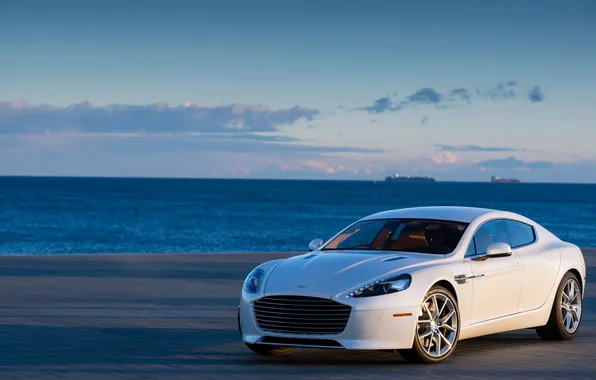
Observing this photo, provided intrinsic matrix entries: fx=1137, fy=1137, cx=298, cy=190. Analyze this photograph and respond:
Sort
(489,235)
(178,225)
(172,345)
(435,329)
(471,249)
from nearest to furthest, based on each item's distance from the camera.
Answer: (435,329) < (471,249) < (172,345) < (489,235) < (178,225)

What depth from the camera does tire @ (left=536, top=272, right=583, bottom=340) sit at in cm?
1180

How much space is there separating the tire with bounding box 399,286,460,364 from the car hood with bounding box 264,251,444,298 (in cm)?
38

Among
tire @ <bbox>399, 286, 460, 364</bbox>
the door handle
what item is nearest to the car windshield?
the door handle

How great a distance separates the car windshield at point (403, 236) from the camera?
36.3 ft

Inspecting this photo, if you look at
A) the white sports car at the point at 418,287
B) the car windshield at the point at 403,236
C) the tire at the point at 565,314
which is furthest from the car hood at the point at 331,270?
the tire at the point at 565,314

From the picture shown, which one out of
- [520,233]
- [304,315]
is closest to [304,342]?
[304,315]

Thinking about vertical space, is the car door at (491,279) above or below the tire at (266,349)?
above

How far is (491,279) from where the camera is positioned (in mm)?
10914

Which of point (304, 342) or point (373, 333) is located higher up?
point (373, 333)

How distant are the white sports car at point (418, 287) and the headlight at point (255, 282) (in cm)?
1

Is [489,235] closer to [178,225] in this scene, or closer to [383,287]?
[383,287]

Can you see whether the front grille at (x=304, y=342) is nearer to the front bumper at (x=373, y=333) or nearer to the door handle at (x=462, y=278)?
the front bumper at (x=373, y=333)

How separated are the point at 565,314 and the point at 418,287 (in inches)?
107

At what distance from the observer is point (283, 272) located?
10336 millimetres
